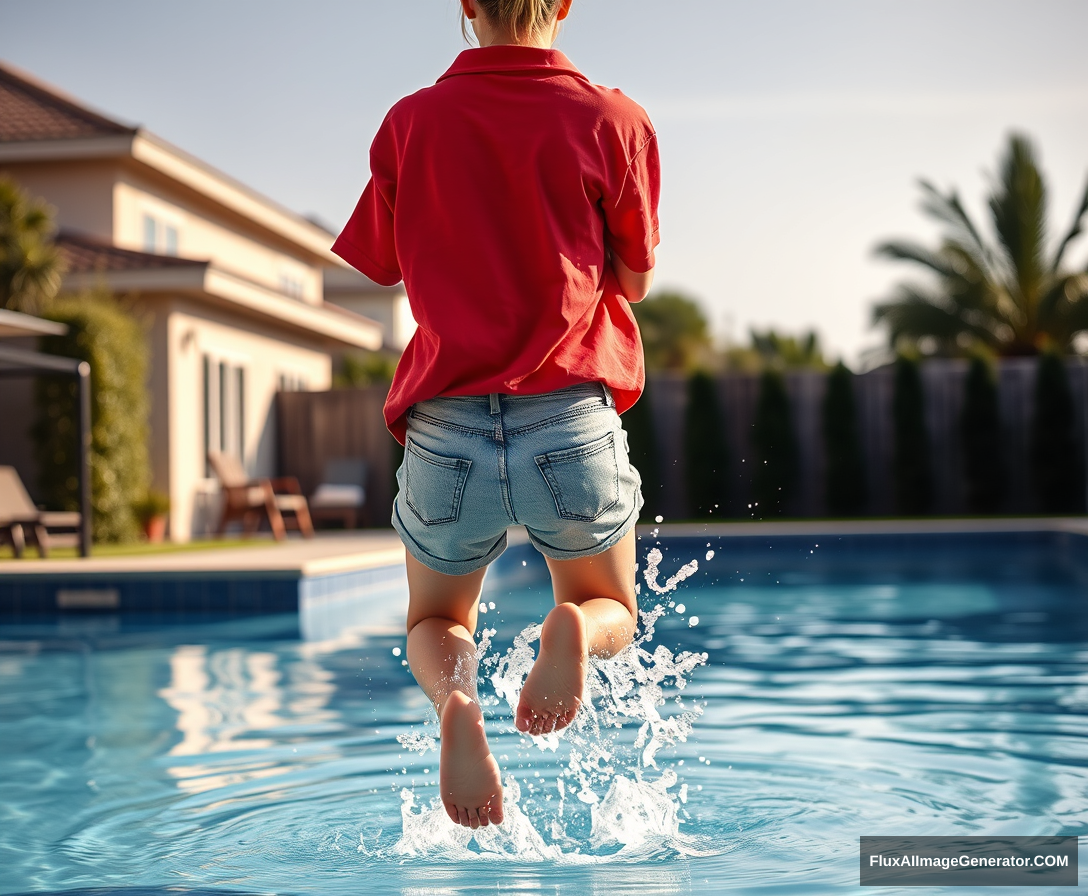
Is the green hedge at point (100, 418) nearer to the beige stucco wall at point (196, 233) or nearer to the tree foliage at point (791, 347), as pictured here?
the beige stucco wall at point (196, 233)

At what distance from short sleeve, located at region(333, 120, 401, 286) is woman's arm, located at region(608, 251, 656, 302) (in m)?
0.40

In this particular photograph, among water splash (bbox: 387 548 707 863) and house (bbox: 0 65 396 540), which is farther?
house (bbox: 0 65 396 540)

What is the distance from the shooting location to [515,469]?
213cm

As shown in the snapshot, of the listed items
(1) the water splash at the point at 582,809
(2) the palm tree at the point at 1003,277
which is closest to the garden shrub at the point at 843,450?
(2) the palm tree at the point at 1003,277

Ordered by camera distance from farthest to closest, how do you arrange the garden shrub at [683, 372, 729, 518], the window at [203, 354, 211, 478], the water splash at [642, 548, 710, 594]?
the garden shrub at [683, 372, 729, 518] < the window at [203, 354, 211, 478] < the water splash at [642, 548, 710, 594]

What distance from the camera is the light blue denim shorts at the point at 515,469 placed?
2.13 metres

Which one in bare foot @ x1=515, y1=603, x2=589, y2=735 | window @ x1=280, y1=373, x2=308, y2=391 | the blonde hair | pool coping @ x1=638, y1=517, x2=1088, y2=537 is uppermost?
window @ x1=280, y1=373, x2=308, y2=391

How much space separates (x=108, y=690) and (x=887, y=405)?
13.2m

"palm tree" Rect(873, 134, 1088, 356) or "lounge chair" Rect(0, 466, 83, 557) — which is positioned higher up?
"palm tree" Rect(873, 134, 1088, 356)

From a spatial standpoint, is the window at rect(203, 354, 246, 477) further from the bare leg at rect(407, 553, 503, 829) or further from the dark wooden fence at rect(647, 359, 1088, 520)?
the bare leg at rect(407, 553, 503, 829)

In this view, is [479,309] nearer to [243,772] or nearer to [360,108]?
[243,772]

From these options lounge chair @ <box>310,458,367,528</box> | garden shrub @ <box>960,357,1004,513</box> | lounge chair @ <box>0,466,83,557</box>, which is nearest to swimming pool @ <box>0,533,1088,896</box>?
lounge chair @ <box>0,466,83,557</box>

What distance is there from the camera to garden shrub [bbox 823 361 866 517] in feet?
54.4

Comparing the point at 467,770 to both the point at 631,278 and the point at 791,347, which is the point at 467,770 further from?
the point at 791,347
